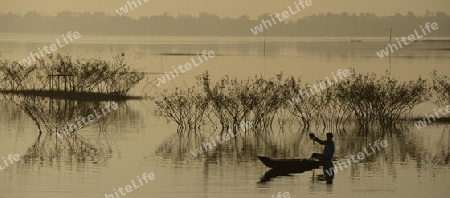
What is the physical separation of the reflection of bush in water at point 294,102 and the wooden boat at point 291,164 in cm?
734

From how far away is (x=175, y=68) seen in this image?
244ft

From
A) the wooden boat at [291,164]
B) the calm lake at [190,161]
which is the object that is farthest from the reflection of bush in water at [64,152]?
the wooden boat at [291,164]

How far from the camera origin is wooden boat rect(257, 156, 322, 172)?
27078 mm

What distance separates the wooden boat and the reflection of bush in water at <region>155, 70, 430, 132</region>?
7344 millimetres

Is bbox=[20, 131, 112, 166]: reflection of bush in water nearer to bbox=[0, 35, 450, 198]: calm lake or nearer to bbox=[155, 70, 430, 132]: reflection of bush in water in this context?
bbox=[0, 35, 450, 198]: calm lake

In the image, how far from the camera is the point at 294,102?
121 ft

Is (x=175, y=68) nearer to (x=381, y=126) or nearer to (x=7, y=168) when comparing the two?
(x=381, y=126)

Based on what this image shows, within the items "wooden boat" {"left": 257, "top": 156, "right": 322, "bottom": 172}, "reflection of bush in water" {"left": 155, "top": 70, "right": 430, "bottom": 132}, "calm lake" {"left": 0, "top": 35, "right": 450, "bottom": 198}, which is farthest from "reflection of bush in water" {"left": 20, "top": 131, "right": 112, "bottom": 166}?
"wooden boat" {"left": 257, "top": 156, "right": 322, "bottom": 172}

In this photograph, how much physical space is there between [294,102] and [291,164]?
9799mm

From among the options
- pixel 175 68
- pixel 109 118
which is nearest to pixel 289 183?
pixel 109 118

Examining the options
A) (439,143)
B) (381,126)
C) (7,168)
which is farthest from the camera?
(381,126)

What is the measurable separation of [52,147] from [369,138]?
10809mm

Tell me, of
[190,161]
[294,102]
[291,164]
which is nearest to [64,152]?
[190,161]

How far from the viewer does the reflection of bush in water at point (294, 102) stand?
35.2m
